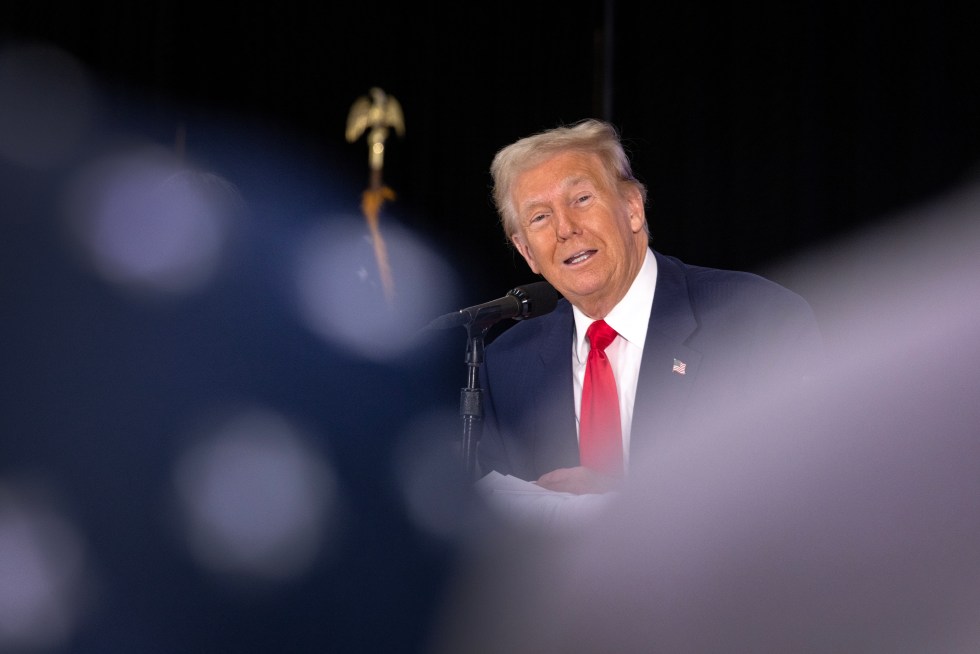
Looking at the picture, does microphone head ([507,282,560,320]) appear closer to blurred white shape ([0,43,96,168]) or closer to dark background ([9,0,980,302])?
dark background ([9,0,980,302])

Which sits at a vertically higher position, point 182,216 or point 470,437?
point 182,216

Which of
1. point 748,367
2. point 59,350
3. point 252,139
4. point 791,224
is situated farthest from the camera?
point 252,139

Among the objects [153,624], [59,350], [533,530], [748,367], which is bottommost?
[153,624]

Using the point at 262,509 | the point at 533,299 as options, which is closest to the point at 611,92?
the point at 533,299

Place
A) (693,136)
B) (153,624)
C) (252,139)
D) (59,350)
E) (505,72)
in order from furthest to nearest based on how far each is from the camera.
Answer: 1. (505,72)
2. (252,139)
3. (693,136)
4. (59,350)
5. (153,624)

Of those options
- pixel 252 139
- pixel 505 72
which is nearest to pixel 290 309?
pixel 252 139

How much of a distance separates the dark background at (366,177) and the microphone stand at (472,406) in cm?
20

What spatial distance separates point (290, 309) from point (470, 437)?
0.45 meters

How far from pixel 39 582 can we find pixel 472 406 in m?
0.77

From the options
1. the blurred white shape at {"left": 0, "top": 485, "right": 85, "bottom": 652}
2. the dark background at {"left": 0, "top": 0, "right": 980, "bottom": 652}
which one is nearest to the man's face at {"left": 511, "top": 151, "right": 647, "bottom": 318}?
the dark background at {"left": 0, "top": 0, "right": 980, "bottom": 652}

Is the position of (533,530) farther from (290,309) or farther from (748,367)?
(748,367)

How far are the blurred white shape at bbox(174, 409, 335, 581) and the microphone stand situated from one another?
50cm

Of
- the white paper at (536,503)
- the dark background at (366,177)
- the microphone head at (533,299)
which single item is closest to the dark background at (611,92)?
the dark background at (366,177)

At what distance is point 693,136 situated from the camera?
3.63m
